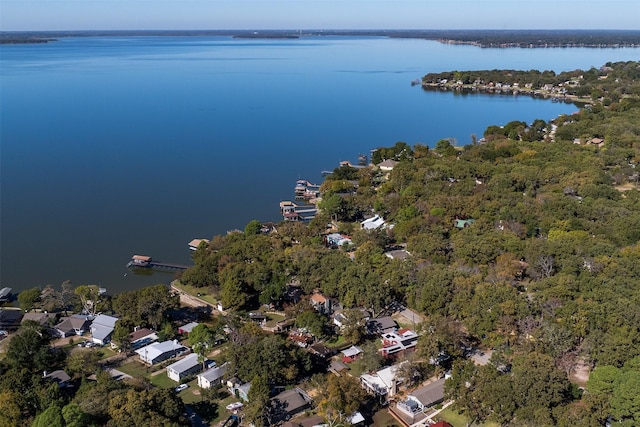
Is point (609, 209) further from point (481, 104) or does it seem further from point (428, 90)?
point (428, 90)

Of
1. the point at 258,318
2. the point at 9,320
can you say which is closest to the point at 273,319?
the point at 258,318

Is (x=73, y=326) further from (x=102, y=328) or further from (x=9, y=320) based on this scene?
(x=9, y=320)

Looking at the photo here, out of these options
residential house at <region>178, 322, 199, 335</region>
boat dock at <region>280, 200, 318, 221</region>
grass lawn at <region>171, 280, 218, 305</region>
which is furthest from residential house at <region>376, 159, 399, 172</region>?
residential house at <region>178, 322, 199, 335</region>

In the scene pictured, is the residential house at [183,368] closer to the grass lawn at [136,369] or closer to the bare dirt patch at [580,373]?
the grass lawn at [136,369]

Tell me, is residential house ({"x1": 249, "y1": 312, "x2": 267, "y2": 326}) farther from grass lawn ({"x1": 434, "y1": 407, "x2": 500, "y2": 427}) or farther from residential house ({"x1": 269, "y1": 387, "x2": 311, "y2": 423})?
grass lawn ({"x1": 434, "y1": 407, "x2": 500, "y2": 427})

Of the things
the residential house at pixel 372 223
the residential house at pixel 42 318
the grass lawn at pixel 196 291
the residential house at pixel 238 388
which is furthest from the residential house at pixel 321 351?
the residential house at pixel 372 223

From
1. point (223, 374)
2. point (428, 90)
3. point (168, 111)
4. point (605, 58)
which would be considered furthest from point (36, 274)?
point (605, 58)
